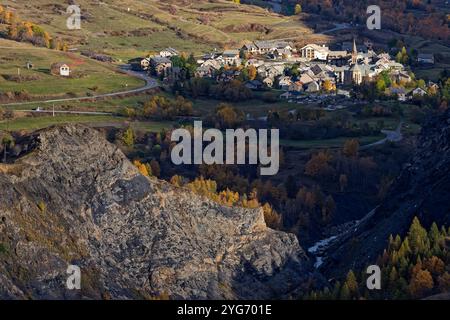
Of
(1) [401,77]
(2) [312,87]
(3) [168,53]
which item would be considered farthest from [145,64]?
(1) [401,77]

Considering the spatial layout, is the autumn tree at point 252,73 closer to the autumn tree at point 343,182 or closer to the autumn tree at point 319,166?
the autumn tree at point 319,166

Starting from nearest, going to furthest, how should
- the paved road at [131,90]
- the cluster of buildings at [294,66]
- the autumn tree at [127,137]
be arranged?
the autumn tree at [127,137] → the paved road at [131,90] → the cluster of buildings at [294,66]

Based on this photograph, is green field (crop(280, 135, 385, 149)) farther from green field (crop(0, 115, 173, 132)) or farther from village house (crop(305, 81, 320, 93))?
village house (crop(305, 81, 320, 93))

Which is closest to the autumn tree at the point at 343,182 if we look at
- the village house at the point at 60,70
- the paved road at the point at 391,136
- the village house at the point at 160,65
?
the paved road at the point at 391,136

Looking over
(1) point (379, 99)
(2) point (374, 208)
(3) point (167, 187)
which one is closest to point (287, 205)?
(2) point (374, 208)

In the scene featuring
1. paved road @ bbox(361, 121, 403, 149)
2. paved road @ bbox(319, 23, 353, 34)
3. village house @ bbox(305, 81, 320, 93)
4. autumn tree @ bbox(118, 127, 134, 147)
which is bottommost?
paved road @ bbox(319, 23, 353, 34)

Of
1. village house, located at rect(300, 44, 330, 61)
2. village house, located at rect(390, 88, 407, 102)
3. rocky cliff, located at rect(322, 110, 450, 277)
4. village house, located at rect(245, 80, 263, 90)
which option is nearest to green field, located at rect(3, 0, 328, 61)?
village house, located at rect(300, 44, 330, 61)
